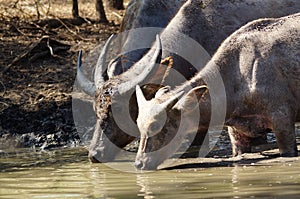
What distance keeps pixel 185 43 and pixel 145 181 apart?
386 centimetres

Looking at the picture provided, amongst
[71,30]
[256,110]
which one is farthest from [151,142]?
[71,30]

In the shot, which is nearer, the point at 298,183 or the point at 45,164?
the point at 298,183

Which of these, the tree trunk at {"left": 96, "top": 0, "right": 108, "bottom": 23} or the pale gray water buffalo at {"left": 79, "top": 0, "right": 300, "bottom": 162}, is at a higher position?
the tree trunk at {"left": 96, "top": 0, "right": 108, "bottom": 23}

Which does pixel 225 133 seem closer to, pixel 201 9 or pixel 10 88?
pixel 201 9

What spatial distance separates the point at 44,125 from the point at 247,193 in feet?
20.4

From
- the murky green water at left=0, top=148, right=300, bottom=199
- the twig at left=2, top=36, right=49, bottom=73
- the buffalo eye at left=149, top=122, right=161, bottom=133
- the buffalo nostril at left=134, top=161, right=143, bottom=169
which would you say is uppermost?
the twig at left=2, top=36, right=49, bottom=73

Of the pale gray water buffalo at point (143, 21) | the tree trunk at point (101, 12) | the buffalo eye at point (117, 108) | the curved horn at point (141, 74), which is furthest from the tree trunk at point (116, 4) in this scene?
the buffalo eye at point (117, 108)

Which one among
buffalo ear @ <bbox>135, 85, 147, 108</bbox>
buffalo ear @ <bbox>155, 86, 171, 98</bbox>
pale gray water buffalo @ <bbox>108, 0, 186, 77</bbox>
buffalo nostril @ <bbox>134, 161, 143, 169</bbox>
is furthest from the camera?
pale gray water buffalo @ <bbox>108, 0, 186, 77</bbox>

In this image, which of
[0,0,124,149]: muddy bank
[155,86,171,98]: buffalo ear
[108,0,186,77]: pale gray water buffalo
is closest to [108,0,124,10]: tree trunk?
[0,0,124,149]: muddy bank

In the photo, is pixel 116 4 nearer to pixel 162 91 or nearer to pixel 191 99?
pixel 162 91

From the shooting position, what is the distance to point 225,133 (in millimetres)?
14109

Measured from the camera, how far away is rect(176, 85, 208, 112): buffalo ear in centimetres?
1107

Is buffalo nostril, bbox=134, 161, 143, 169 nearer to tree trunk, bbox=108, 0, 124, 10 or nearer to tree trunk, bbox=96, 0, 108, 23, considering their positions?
tree trunk, bbox=96, 0, 108, 23

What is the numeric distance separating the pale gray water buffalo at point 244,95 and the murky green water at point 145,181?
0.44 m
